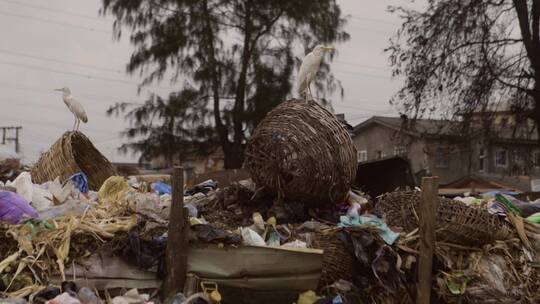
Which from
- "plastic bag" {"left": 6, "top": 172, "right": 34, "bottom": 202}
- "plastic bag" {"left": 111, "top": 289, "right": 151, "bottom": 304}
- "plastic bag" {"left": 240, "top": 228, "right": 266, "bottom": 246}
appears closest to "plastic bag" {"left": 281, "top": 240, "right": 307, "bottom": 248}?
"plastic bag" {"left": 240, "top": 228, "right": 266, "bottom": 246}

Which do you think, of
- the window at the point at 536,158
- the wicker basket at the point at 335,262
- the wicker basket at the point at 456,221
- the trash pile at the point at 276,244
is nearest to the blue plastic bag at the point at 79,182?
the trash pile at the point at 276,244

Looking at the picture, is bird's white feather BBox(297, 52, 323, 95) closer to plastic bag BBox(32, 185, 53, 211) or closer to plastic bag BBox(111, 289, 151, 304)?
plastic bag BBox(32, 185, 53, 211)

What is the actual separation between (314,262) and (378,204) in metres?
1.26

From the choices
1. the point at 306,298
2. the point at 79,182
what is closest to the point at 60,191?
the point at 79,182

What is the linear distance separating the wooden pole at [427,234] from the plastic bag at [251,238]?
1073mm

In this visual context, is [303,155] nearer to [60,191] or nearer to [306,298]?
[306,298]

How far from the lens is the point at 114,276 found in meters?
3.90

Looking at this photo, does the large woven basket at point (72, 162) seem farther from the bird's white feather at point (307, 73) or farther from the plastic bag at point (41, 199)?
the bird's white feather at point (307, 73)

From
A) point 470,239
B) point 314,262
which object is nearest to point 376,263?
point 314,262

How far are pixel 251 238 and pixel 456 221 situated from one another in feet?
4.89

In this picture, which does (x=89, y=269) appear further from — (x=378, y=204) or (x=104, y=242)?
(x=378, y=204)

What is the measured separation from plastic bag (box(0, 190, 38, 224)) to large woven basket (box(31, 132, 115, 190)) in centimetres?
168

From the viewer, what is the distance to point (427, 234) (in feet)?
13.8

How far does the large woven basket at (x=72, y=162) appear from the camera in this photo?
20.5 ft
